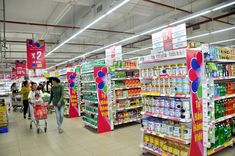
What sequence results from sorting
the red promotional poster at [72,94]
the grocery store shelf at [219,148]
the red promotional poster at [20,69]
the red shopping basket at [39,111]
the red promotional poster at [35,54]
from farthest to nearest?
the red promotional poster at [20,69] < the red promotional poster at [35,54] < the red promotional poster at [72,94] < the red shopping basket at [39,111] < the grocery store shelf at [219,148]

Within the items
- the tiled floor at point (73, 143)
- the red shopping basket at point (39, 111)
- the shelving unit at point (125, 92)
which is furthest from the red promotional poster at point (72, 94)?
the shelving unit at point (125, 92)

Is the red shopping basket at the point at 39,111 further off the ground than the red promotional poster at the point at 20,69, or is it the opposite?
the red promotional poster at the point at 20,69

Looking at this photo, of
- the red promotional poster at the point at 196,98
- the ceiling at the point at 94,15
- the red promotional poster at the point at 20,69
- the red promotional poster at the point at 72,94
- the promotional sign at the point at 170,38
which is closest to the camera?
the red promotional poster at the point at 196,98

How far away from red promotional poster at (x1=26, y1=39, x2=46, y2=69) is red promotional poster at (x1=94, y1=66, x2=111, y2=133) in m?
4.89

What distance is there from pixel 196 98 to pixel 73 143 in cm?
375

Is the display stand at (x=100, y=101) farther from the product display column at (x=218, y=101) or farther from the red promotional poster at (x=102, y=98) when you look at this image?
the product display column at (x=218, y=101)

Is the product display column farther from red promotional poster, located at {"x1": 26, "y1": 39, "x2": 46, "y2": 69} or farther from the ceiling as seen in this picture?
red promotional poster, located at {"x1": 26, "y1": 39, "x2": 46, "y2": 69}

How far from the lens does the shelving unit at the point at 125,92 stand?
21.8 ft

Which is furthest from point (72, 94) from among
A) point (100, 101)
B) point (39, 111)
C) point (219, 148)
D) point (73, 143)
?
point (219, 148)

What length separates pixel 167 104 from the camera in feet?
12.8

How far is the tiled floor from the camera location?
186 inches

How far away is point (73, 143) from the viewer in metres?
5.46

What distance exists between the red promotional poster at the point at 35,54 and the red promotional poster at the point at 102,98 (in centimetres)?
489

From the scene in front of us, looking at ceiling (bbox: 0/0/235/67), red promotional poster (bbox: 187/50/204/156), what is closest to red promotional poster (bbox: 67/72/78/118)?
ceiling (bbox: 0/0/235/67)
